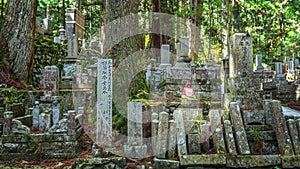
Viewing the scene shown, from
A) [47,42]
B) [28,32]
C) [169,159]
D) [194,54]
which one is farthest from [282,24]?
[169,159]

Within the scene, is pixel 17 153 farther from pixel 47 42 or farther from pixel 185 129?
pixel 47 42

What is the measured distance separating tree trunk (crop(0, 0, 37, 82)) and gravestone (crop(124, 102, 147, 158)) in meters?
6.69

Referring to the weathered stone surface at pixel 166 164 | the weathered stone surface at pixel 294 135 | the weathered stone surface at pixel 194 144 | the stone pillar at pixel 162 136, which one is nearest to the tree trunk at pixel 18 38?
the stone pillar at pixel 162 136

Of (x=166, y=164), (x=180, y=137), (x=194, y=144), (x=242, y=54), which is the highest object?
(x=242, y=54)

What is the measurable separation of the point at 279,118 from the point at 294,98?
803cm

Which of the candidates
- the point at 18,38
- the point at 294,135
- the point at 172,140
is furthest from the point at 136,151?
the point at 18,38

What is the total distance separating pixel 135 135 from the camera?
4.78m

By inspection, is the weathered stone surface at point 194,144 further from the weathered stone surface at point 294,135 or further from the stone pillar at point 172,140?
the weathered stone surface at point 294,135

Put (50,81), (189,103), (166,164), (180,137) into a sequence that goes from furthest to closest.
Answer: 1. (50,81)
2. (189,103)
3. (180,137)
4. (166,164)

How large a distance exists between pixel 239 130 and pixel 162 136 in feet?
4.46

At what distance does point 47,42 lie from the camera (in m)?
13.9

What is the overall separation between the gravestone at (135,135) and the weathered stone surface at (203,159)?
0.75m

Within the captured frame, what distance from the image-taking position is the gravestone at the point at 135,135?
474 centimetres

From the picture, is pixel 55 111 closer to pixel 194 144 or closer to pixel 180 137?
pixel 180 137
